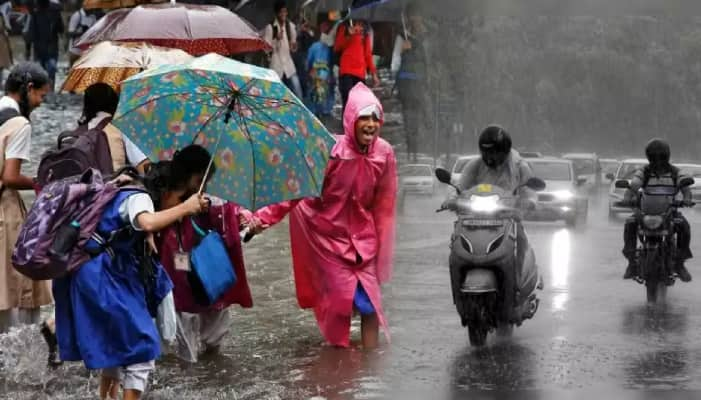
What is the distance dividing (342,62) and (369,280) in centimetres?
1336

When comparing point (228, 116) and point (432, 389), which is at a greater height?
point (228, 116)

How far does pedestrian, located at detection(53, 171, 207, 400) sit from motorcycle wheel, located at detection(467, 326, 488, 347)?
3.51 metres

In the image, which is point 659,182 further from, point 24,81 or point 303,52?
point 303,52

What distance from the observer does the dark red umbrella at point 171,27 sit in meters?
12.5

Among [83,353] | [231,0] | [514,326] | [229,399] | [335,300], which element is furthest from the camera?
[231,0]

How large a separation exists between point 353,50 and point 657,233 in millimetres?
10379

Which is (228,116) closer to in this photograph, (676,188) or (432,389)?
(432,389)

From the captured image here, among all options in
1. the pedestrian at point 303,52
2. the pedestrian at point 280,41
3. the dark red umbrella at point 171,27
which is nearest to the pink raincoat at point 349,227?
the dark red umbrella at point 171,27

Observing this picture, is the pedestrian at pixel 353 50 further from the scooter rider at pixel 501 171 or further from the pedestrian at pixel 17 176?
the pedestrian at pixel 17 176

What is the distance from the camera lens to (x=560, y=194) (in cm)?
2802

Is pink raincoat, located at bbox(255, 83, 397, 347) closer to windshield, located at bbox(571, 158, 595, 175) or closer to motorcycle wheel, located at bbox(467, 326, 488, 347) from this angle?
motorcycle wheel, located at bbox(467, 326, 488, 347)

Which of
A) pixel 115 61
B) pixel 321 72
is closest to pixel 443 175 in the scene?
pixel 115 61

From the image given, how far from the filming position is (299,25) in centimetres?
2858

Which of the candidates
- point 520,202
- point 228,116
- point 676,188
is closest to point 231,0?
point 676,188
